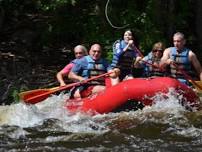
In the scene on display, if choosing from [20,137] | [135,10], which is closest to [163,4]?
[135,10]

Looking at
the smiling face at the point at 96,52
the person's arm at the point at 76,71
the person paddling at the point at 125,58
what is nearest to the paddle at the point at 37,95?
the person's arm at the point at 76,71

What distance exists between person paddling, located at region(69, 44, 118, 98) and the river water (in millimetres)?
374

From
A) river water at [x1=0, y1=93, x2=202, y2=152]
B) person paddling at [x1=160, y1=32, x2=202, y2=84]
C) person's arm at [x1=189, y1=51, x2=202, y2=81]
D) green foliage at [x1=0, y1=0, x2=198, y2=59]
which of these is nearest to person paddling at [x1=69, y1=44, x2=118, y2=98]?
river water at [x1=0, y1=93, x2=202, y2=152]

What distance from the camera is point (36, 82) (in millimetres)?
11734

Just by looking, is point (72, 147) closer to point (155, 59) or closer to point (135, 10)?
point (155, 59)

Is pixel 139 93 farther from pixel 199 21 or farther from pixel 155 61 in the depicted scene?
pixel 199 21

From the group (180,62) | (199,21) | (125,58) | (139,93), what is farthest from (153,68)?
(199,21)

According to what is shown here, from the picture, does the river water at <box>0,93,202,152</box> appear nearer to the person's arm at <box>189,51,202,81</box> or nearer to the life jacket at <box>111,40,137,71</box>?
the person's arm at <box>189,51,202,81</box>

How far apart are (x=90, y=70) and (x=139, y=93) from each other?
1.26m

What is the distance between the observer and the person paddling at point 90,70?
912 centimetres

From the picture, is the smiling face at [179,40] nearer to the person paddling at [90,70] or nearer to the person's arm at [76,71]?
the person paddling at [90,70]

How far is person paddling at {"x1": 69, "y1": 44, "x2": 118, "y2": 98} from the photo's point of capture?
9117mm

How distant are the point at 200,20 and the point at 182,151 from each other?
22.3ft

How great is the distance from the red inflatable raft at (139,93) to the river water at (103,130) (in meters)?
0.11
